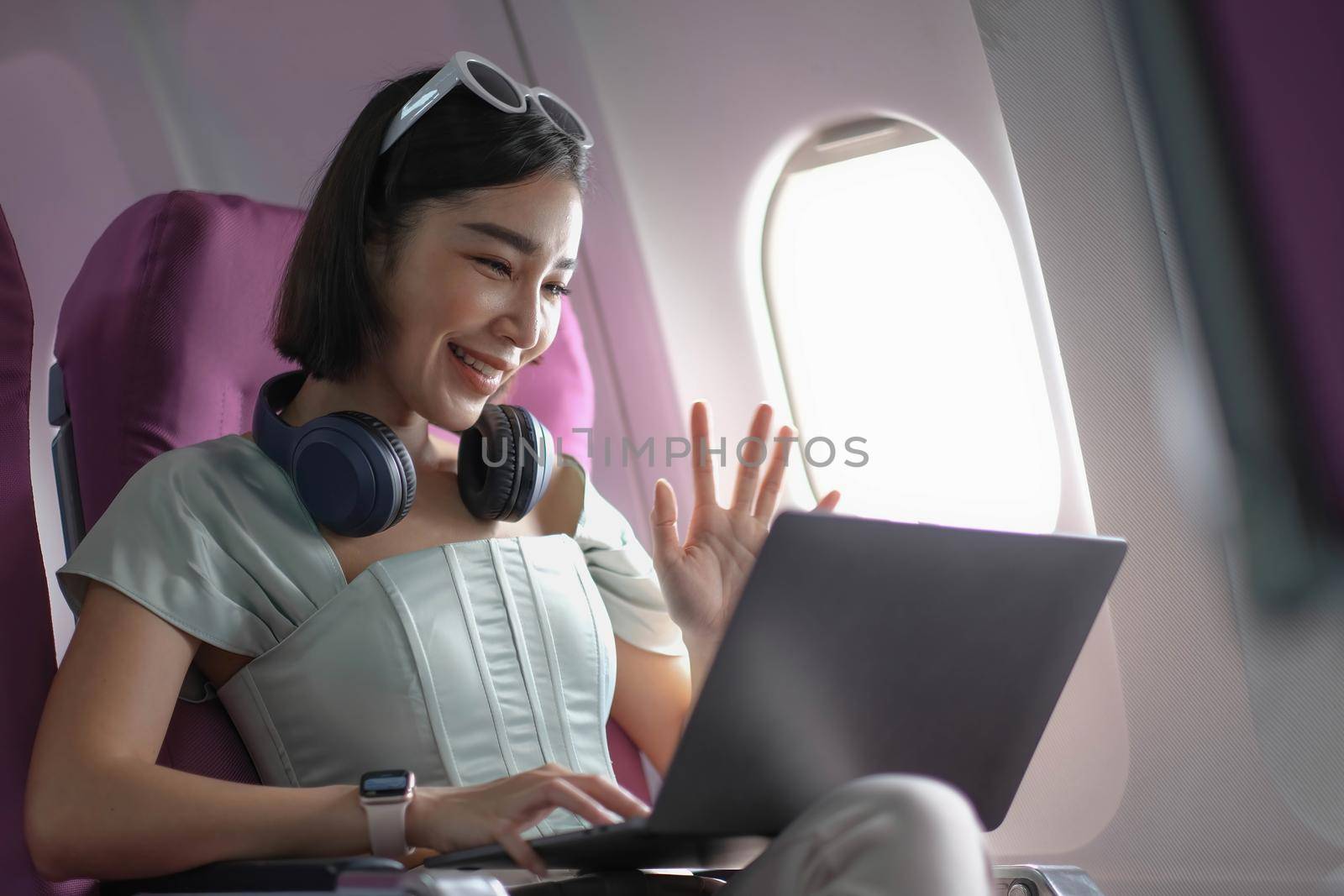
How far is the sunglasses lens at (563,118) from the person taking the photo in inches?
61.4

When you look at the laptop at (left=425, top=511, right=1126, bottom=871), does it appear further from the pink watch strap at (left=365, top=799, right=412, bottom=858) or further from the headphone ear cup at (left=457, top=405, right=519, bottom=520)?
the headphone ear cup at (left=457, top=405, right=519, bottom=520)

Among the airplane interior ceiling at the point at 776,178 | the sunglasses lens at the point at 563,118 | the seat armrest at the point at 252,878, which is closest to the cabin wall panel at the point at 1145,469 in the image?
the airplane interior ceiling at the point at 776,178

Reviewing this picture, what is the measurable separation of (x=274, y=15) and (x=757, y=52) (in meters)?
0.99

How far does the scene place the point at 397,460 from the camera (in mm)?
1352

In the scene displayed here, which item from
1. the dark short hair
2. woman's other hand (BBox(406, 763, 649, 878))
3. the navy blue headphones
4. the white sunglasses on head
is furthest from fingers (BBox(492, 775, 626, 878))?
the white sunglasses on head

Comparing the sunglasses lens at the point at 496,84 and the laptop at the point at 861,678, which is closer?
the laptop at the point at 861,678

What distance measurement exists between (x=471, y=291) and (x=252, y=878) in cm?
69

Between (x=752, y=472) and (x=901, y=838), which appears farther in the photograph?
(x=752, y=472)

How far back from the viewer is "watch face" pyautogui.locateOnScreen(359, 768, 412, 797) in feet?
3.64

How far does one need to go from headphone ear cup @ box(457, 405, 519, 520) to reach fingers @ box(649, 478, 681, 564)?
0.18 meters

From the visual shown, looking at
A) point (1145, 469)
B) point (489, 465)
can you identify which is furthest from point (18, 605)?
point (1145, 469)

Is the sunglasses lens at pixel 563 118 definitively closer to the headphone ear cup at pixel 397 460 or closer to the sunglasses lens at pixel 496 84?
the sunglasses lens at pixel 496 84

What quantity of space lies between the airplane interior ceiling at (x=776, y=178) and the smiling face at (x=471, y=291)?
0.58 meters

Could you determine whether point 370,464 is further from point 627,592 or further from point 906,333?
point 906,333
